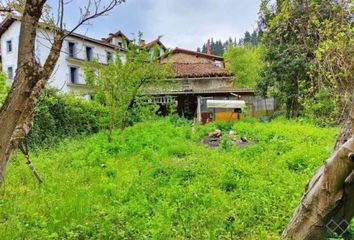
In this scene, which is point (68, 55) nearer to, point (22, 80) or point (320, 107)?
point (320, 107)

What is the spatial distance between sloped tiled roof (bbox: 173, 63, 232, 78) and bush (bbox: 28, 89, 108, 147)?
12457 millimetres

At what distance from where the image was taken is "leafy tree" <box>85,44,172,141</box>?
13594 millimetres

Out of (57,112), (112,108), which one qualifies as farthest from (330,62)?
(57,112)

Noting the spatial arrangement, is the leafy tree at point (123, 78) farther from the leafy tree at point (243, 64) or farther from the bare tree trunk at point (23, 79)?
the leafy tree at point (243, 64)

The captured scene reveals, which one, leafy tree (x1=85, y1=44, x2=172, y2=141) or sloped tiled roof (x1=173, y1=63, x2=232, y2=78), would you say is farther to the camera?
sloped tiled roof (x1=173, y1=63, x2=232, y2=78)

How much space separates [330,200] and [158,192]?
9.70 ft

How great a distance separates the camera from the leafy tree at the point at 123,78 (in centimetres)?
1359

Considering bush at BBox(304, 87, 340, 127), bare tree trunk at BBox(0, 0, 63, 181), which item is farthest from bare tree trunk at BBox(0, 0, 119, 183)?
bush at BBox(304, 87, 340, 127)

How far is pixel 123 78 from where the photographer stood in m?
14.3

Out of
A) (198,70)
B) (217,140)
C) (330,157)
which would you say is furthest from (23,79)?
(198,70)

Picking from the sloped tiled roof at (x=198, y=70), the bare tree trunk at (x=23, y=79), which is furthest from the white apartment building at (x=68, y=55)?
the bare tree trunk at (x=23, y=79)

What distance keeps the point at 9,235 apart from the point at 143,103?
1450cm

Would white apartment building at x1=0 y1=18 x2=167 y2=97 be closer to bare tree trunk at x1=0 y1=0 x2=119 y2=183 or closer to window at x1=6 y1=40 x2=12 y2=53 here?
window at x1=6 y1=40 x2=12 y2=53

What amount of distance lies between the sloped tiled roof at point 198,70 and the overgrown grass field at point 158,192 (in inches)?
737
